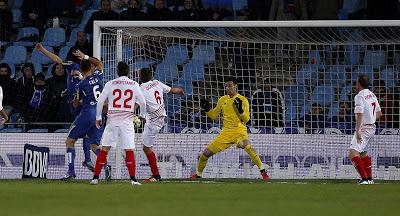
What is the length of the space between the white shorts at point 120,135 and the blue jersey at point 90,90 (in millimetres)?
1644

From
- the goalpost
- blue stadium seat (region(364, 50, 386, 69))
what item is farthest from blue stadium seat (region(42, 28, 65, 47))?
blue stadium seat (region(364, 50, 386, 69))

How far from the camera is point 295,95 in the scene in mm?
22266

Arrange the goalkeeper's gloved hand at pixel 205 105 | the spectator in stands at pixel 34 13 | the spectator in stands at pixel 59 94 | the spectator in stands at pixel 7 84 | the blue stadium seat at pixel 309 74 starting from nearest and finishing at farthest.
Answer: the goalkeeper's gloved hand at pixel 205 105, the blue stadium seat at pixel 309 74, the spectator in stands at pixel 59 94, the spectator in stands at pixel 7 84, the spectator in stands at pixel 34 13

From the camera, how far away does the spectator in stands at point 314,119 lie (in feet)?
72.1

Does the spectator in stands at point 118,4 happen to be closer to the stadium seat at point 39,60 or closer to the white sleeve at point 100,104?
the stadium seat at point 39,60

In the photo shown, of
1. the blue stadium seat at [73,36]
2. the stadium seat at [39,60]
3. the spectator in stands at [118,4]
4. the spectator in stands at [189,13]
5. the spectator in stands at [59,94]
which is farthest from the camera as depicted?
the spectator in stands at [118,4]

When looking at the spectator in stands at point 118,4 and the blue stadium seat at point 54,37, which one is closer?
the blue stadium seat at point 54,37

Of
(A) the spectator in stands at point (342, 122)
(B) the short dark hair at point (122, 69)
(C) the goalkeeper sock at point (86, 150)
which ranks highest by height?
(B) the short dark hair at point (122, 69)

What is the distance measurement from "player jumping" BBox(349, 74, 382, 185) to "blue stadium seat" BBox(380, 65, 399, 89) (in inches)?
132

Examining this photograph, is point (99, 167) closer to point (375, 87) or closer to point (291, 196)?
point (291, 196)

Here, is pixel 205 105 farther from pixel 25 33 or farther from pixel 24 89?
pixel 25 33

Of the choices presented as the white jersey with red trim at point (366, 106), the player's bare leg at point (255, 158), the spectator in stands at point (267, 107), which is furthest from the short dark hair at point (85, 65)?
the spectator in stands at point (267, 107)

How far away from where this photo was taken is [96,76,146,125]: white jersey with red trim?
16.5 metres

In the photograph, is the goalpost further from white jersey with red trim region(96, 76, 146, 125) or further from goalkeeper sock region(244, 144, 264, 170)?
white jersey with red trim region(96, 76, 146, 125)
